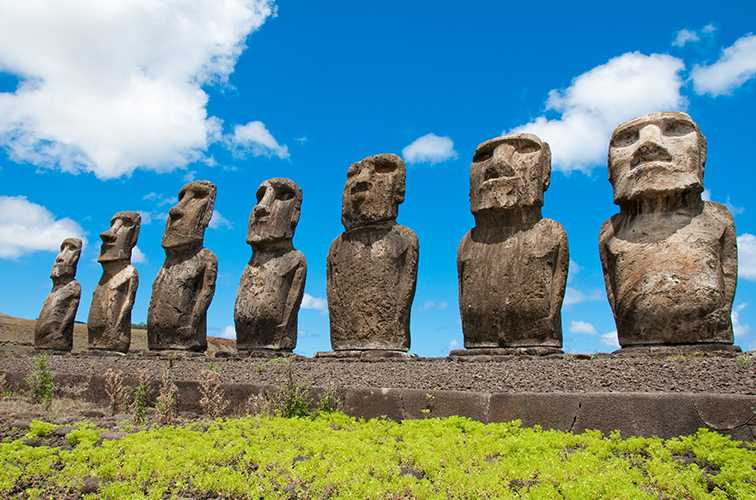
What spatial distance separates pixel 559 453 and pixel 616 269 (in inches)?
179

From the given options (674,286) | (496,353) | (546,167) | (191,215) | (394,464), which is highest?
(191,215)

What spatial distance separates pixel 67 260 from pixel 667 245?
14.2 m

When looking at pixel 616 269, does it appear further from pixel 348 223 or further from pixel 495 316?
pixel 348 223

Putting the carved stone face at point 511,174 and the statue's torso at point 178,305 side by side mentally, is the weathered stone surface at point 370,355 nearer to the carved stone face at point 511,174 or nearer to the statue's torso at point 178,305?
the carved stone face at point 511,174

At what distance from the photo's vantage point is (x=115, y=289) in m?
14.9

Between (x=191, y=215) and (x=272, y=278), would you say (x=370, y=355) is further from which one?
(x=191, y=215)

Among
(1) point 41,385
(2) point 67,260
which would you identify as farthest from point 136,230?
(1) point 41,385

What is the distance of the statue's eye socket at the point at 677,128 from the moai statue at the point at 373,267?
3.91 meters

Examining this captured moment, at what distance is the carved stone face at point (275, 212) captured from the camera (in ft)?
40.6

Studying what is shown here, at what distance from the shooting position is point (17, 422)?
22.7 feet

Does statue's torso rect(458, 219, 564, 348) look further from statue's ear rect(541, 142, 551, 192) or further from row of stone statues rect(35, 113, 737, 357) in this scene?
statue's ear rect(541, 142, 551, 192)

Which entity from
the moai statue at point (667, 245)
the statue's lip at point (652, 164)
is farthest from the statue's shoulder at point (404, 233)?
the statue's lip at point (652, 164)

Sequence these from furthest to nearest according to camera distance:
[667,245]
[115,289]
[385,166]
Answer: [115,289], [385,166], [667,245]

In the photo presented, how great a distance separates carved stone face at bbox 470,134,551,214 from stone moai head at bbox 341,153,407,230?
59.6 inches
